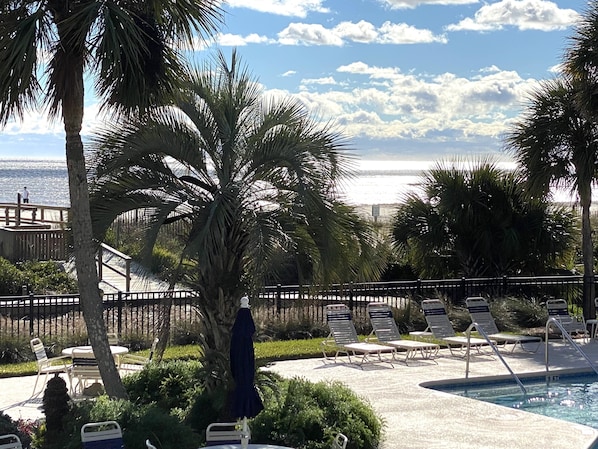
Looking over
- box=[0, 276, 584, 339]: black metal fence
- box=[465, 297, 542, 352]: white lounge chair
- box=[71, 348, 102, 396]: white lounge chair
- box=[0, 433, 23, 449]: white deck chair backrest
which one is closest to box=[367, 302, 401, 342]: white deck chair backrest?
box=[0, 276, 584, 339]: black metal fence

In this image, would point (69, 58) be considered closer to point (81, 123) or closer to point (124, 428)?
point (81, 123)

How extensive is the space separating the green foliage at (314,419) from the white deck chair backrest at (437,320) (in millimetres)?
6654

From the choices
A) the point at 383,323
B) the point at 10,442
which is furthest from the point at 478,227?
the point at 10,442

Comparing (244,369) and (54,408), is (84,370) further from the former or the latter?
(244,369)

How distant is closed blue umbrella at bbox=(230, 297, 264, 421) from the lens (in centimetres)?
810

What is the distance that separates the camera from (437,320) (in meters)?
16.7

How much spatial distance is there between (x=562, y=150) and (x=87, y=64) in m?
12.9

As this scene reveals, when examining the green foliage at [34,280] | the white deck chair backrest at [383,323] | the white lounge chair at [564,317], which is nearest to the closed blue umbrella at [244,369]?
the white deck chair backrest at [383,323]

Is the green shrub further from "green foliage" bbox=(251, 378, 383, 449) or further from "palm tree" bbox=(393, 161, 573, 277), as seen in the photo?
"palm tree" bbox=(393, 161, 573, 277)

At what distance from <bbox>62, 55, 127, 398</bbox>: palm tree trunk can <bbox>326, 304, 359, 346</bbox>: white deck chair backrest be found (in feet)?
21.3

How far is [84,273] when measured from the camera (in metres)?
9.38

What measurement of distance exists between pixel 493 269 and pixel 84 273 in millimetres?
15278

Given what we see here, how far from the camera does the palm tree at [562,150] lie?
1906cm

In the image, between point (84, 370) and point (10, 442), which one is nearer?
point (10, 442)
